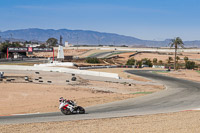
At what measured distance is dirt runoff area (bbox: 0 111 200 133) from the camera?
15.6 meters

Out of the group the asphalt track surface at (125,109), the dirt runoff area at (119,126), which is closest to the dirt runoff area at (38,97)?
the asphalt track surface at (125,109)

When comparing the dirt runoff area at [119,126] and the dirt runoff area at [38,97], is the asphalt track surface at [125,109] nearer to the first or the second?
the dirt runoff area at [119,126]

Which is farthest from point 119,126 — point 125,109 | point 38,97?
point 38,97

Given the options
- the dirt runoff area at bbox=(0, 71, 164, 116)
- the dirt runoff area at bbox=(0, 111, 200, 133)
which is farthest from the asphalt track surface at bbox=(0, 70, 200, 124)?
the dirt runoff area at bbox=(0, 71, 164, 116)

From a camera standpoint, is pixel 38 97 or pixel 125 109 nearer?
pixel 125 109

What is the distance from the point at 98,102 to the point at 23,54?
96.5m

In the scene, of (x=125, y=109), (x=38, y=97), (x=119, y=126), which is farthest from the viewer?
(x=38, y=97)

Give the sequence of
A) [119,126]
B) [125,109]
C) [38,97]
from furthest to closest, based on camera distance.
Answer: [38,97] → [125,109] → [119,126]

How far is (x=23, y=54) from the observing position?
11850 cm

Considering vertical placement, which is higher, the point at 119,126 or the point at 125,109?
the point at 119,126

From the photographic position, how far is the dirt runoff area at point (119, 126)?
15.6 metres

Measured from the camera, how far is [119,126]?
55.2 feet

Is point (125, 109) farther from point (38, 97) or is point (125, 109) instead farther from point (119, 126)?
point (38, 97)

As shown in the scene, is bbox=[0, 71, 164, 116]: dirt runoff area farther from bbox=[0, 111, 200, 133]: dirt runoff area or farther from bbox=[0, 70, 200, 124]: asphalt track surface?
bbox=[0, 111, 200, 133]: dirt runoff area
